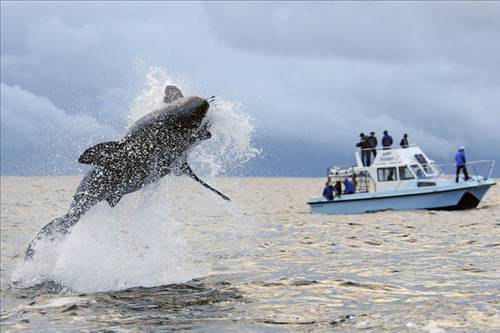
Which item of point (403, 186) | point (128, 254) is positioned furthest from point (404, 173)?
point (128, 254)

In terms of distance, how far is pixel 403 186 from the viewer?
30969 millimetres

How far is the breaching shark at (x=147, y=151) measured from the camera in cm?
1106

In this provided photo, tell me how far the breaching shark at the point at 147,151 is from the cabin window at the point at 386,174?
2087 cm

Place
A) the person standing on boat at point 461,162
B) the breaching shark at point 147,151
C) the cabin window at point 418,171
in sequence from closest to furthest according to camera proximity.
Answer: the breaching shark at point 147,151 < the person standing on boat at point 461,162 < the cabin window at point 418,171

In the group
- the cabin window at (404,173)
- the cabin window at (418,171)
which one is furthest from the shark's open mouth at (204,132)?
the cabin window at (418,171)

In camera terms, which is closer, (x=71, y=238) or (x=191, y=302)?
(x=191, y=302)

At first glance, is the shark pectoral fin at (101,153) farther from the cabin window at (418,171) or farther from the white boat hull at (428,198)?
the cabin window at (418,171)

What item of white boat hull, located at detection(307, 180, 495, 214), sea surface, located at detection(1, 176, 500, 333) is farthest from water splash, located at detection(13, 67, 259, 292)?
white boat hull, located at detection(307, 180, 495, 214)

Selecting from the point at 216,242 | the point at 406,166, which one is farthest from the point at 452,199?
the point at 216,242

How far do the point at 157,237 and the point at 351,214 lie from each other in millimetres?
17041

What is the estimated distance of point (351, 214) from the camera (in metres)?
30.6

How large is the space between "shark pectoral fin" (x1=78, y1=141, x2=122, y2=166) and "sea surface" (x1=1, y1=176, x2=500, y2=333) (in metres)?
1.34

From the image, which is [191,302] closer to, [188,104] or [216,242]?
[188,104]

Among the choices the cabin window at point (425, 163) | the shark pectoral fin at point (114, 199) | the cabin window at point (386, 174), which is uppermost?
Result: the cabin window at point (425, 163)
